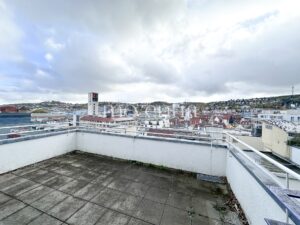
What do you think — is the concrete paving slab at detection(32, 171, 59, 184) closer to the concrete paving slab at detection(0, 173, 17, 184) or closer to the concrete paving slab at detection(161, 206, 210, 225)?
the concrete paving slab at detection(0, 173, 17, 184)

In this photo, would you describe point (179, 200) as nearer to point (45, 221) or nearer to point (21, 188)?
point (45, 221)

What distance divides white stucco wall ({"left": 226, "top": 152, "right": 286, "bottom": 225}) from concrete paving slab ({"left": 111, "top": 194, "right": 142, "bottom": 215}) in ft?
5.56

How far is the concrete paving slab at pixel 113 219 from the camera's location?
223 centimetres

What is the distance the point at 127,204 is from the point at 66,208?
3.07 feet

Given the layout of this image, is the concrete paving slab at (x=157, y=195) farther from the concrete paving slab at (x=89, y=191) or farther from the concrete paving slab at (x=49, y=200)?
the concrete paving slab at (x=49, y=200)

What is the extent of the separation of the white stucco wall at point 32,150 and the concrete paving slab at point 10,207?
5.16ft

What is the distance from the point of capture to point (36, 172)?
150 inches

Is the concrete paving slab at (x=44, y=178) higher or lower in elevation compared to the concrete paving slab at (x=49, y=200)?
Answer: higher

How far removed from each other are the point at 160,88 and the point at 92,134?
1937 centimetres

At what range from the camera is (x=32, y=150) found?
434 centimetres

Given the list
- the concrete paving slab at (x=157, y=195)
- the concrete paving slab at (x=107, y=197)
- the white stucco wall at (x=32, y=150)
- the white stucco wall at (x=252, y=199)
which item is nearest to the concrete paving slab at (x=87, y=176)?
the concrete paving slab at (x=107, y=197)

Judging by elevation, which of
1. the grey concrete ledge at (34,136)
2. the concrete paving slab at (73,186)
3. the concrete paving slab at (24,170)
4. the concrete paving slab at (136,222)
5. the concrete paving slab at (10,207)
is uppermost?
the grey concrete ledge at (34,136)

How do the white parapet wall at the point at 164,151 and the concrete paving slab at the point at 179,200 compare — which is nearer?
the concrete paving slab at the point at 179,200

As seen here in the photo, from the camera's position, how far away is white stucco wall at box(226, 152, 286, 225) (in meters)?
1.62
